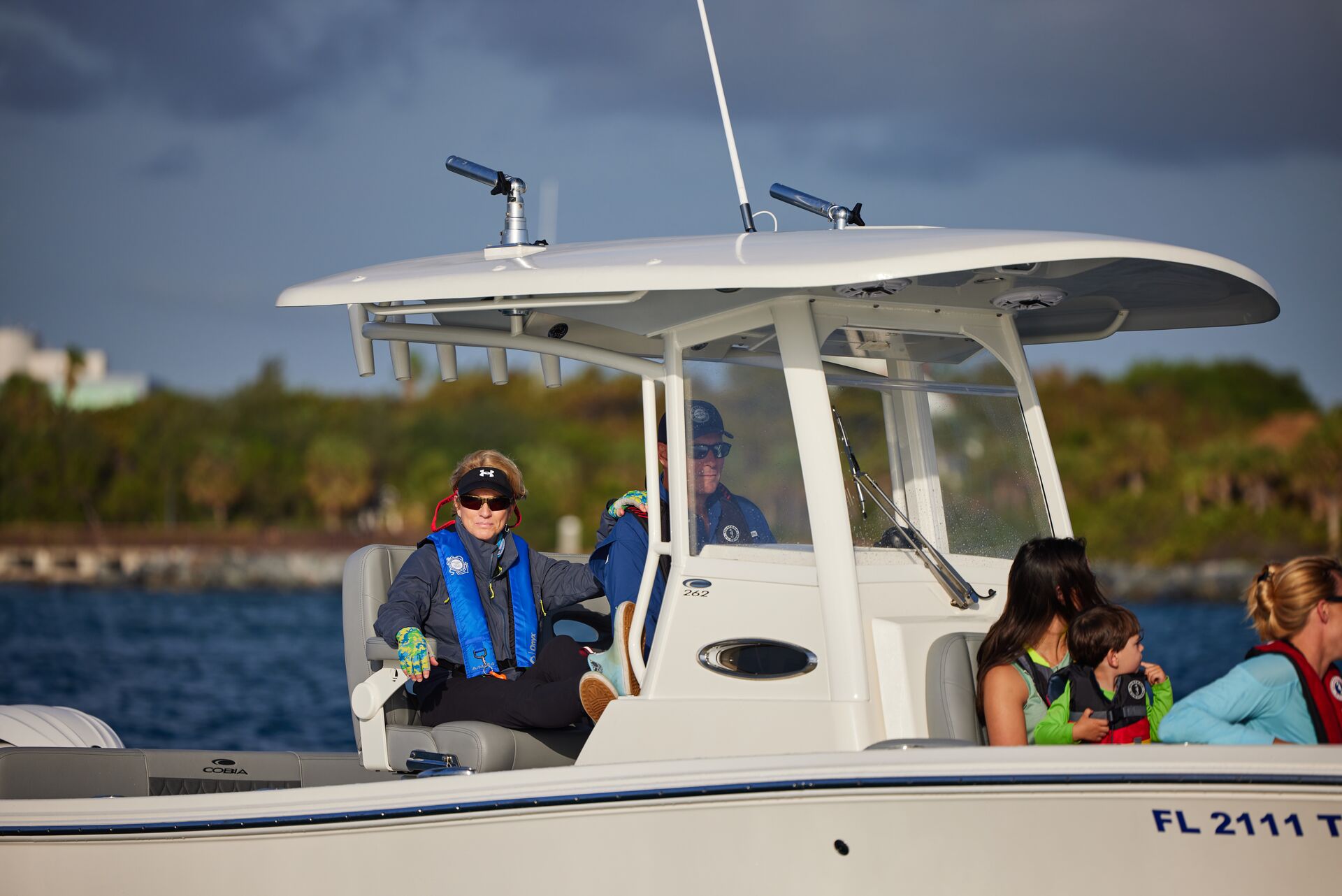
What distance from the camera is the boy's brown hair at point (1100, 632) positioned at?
152 inches

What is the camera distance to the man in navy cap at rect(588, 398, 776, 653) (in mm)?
4504

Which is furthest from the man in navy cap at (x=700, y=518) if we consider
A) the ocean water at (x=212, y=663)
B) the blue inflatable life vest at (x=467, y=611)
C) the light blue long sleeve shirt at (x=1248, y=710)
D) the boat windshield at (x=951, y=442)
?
the ocean water at (x=212, y=663)

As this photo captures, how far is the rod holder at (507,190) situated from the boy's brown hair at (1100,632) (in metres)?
2.18

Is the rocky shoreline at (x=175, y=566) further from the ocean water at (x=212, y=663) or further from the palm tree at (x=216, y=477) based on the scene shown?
the ocean water at (x=212, y=663)

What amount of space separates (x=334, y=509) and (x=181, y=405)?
9810 millimetres

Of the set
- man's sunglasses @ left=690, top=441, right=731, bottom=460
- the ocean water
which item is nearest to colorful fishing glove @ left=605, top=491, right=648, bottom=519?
man's sunglasses @ left=690, top=441, right=731, bottom=460

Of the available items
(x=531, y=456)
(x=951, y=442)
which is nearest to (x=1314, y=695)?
(x=951, y=442)

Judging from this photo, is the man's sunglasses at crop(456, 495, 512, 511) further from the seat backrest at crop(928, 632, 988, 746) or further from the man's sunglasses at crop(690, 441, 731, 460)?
the seat backrest at crop(928, 632, 988, 746)

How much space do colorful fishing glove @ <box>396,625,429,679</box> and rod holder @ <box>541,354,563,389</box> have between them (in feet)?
4.40

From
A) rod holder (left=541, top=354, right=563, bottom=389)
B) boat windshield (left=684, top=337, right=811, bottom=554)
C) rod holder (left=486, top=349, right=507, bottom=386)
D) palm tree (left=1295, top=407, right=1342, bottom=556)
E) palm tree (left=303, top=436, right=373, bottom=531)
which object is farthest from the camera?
palm tree (left=303, top=436, right=373, bottom=531)

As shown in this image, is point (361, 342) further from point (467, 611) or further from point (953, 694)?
point (953, 694)

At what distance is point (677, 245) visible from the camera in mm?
4520

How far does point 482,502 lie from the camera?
530 centimetres

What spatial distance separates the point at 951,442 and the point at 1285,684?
5.10 feet
